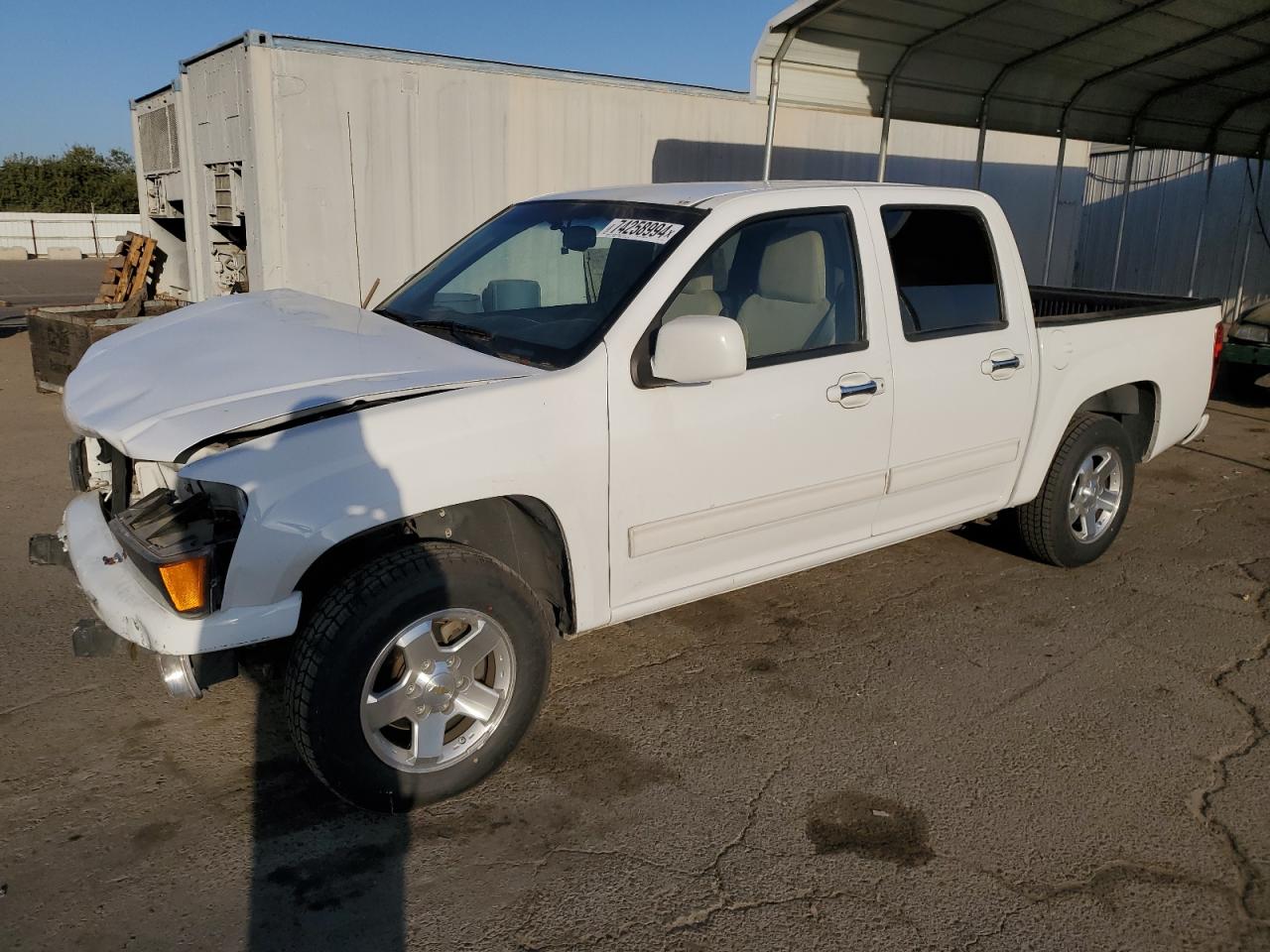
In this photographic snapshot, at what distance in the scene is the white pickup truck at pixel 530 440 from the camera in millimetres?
2787

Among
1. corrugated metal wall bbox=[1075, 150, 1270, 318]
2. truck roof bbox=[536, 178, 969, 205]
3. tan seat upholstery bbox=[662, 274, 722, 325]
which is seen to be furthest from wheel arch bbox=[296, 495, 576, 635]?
corrugated metal wall bbox=[1075, 150, 1270, 318]

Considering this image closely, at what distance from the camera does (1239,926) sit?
268cm

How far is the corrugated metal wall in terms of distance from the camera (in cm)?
1556

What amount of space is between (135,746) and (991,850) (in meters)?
2.81

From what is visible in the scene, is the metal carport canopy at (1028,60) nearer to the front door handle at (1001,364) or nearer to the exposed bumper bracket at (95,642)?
the front door handle at (1001,364)

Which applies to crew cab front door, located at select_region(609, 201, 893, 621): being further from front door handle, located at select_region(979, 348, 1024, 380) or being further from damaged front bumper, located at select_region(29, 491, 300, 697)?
damaged front bumper, located at select_region(29, 491, 300, 697)

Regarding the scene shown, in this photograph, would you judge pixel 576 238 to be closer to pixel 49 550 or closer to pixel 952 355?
pixel 952 355

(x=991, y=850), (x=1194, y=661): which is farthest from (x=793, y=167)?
(x=991, y=850)

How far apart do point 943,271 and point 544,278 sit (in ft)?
5.64

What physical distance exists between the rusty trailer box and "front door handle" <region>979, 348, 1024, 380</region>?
22.0 ft

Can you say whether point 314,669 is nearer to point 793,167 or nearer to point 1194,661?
point 1194,661

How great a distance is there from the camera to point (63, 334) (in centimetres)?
857

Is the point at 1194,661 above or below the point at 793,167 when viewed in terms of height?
below

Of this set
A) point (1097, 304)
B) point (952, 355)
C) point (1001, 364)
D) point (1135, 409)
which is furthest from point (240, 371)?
point (1097, 304)
